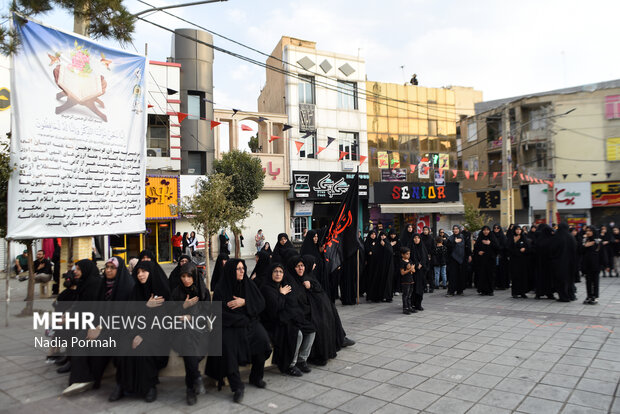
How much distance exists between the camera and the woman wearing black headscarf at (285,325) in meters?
5.12

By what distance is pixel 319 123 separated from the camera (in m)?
24.4

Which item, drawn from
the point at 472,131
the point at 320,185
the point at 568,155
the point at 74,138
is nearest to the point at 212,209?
the point at 74,138

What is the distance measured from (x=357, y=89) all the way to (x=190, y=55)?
991cm

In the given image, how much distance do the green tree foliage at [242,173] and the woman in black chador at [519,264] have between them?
1224 centimetres

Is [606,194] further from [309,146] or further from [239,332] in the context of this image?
[239,332]

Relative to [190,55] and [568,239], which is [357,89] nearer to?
[190,55]

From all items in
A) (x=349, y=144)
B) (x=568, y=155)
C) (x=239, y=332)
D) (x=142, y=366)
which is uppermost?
(x=349, y=144)

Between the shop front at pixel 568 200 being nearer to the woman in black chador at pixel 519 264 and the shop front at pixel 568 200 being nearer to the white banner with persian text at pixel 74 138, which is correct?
the woman in black chador at pixel 519 264

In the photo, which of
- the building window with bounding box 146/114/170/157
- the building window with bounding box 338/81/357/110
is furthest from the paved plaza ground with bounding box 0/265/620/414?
the building window with bounding box 338/81/357/110

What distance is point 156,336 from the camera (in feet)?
15.2

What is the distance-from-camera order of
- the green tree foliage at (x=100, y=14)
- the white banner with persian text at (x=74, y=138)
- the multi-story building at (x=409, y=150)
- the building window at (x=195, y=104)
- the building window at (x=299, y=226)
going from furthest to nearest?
the multi-story building at (x=409, y=150)
the building window at (x=299, y=226)
the building window at (x=195, y=104)
the green tree foliage at (x=100, y=14)
the white banner with persian text at (x=74, y=138)

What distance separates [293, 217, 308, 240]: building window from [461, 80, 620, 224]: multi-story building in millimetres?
13452

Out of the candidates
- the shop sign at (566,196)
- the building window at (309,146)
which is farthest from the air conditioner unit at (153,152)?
the shop sign at (566,196)

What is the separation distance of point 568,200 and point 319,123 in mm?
18328
